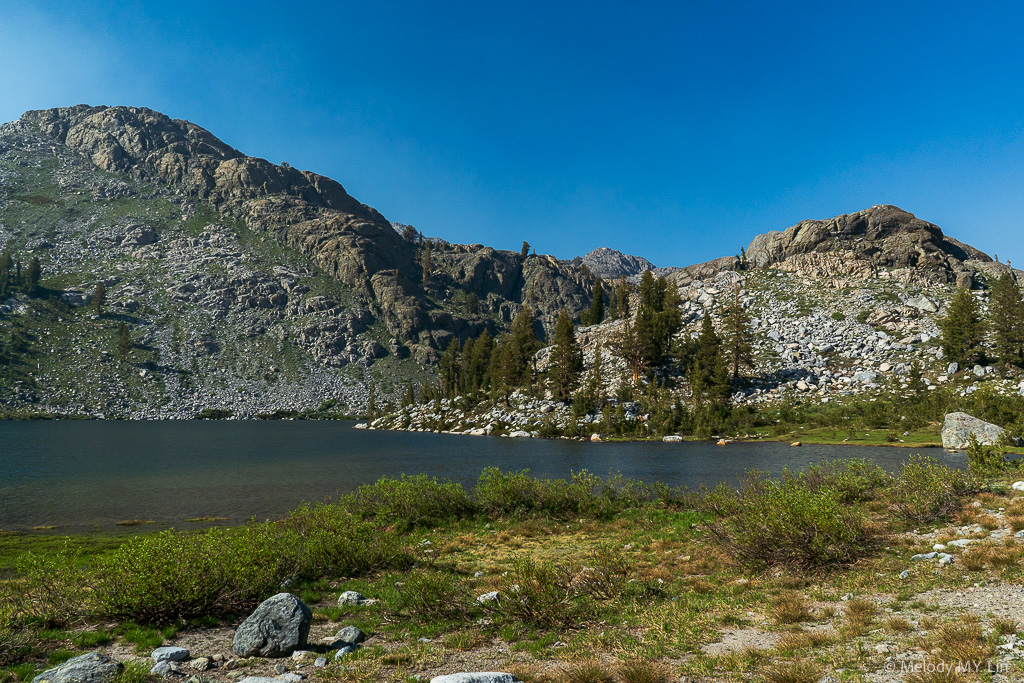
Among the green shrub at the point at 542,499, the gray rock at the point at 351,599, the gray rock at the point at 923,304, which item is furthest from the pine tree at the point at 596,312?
the gray rock at the point at 351,599

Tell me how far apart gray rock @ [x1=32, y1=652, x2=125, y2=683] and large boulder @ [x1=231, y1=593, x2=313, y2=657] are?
260 cm

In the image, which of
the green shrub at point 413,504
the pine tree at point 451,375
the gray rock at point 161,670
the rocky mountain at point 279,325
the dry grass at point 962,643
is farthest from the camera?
the pine tree at point 451,375

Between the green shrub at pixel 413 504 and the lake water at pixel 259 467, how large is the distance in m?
9.43

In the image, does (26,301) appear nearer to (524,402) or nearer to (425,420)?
(425,420)

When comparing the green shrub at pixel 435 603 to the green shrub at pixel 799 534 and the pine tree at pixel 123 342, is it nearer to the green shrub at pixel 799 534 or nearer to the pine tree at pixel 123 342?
the green shrub at pixel 799 534

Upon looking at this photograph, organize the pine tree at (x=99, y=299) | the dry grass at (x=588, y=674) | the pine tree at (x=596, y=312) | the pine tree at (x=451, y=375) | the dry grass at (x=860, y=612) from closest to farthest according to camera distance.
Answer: the dry grass at (x=588, y=674) → the dry grass at (x=860, y=612) → the pine tree at (x=451, y=375) → the pine tree at (x=596, y=312) → the pine tree at (x=99, y=299)

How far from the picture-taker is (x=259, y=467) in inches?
2131

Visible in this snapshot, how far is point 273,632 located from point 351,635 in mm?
1907

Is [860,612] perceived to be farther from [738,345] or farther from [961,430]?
[738,345]

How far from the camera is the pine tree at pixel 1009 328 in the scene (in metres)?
70.9

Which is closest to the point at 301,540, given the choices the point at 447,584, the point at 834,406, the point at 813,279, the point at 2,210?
the point at 447,584

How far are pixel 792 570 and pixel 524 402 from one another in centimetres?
9111

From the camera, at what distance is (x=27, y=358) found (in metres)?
144

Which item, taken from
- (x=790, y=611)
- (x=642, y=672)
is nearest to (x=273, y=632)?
(x=642, y=672)
